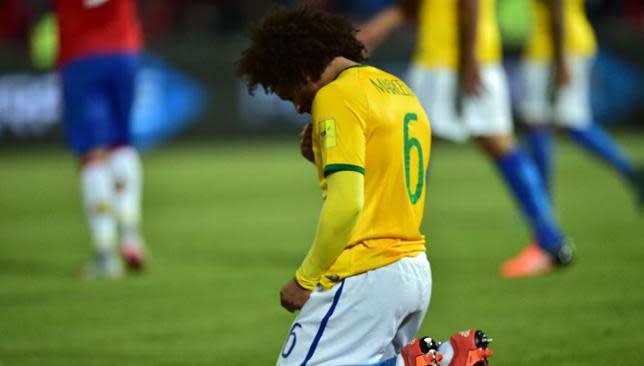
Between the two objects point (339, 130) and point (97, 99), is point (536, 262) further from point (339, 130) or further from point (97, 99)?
point (339, 130)

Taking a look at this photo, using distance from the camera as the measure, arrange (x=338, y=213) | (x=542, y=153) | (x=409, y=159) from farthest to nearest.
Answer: (x=542, y=153), (x=409, y=159), (x=338, y=213)

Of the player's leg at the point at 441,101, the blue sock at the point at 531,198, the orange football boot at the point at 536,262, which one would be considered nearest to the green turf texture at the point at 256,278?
the orange football boot at the point at 536,262

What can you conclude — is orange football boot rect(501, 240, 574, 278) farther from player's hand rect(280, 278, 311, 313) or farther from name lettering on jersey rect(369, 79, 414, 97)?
player's hand rect(280, 278, 311, 313)

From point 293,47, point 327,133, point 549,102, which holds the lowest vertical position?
point 549,102

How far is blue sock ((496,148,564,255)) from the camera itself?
7.07m

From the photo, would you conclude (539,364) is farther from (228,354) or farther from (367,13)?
(367,13)

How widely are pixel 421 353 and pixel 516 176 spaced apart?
3396mm

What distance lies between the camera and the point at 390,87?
391cm

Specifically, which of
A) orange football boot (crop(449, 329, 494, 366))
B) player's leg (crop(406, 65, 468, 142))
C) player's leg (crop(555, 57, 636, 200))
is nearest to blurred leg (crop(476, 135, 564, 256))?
player's leg (crop(406, 65, 468, 142))

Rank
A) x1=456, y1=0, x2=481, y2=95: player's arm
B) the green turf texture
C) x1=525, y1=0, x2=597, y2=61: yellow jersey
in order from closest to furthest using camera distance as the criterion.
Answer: the green turf texture
x1=456, y1=0, x2=481, y2=95: player's arm
x1=525, y1=0, x2=597, y2=61: yellow jersey

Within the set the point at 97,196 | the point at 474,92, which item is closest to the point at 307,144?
the point at 474,92

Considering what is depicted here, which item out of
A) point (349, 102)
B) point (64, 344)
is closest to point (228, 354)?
point (64, 344)

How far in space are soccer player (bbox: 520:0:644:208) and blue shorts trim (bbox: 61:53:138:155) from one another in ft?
8.86

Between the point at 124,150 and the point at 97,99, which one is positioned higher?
the point at 97,99
